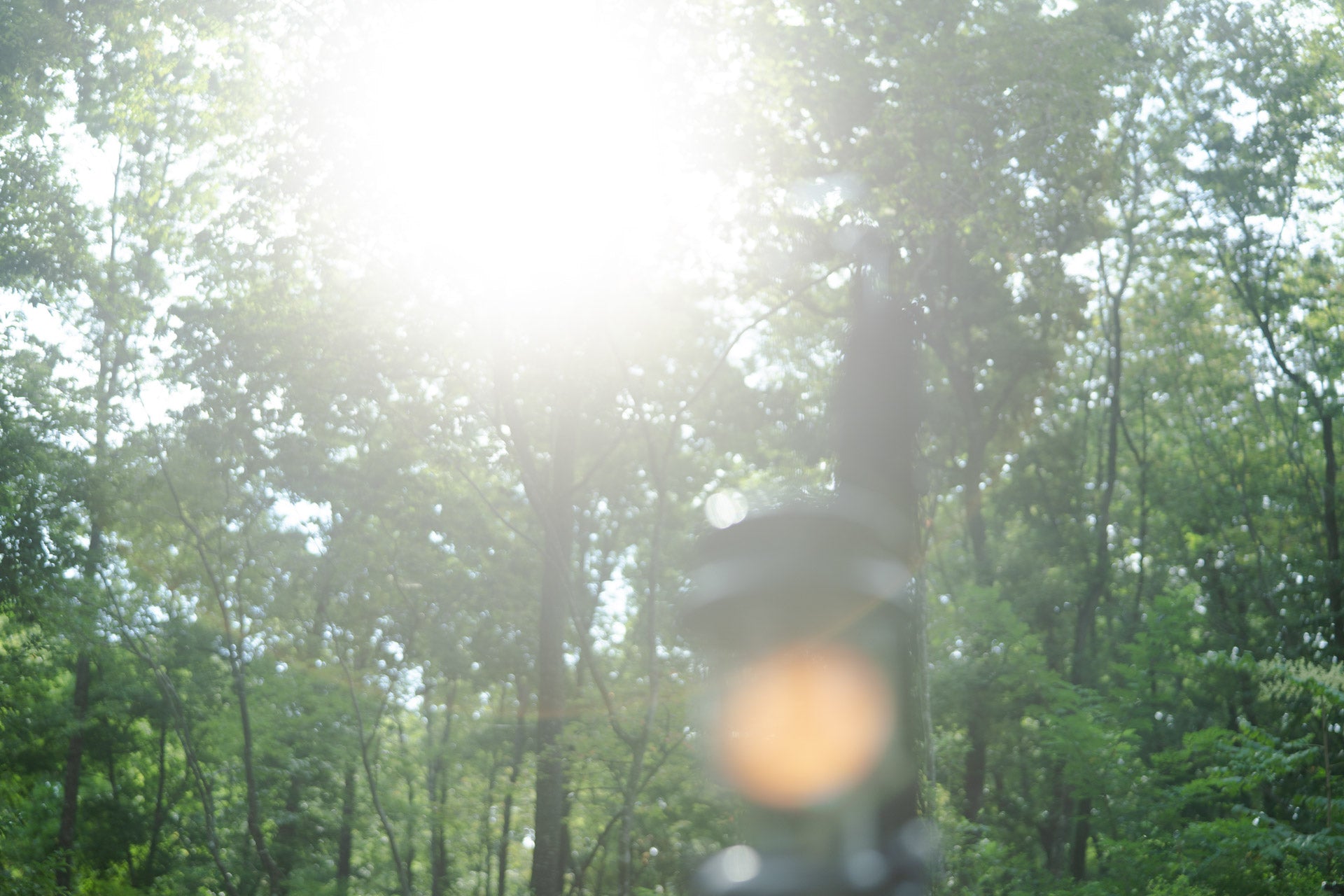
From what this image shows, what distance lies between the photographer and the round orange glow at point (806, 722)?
3498mm

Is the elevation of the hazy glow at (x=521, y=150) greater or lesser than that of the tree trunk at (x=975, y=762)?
greater

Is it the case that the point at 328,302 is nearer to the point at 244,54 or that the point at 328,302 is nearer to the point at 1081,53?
the point at 244,54

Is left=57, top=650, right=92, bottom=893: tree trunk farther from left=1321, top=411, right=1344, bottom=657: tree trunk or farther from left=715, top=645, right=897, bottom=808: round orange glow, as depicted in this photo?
left=1321, top=411, right=1344, bottom=657: tree trunk

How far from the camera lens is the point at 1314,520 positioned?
22.0 metres

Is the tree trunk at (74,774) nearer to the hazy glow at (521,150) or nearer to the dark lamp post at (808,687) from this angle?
the hazy glow at (521,150)

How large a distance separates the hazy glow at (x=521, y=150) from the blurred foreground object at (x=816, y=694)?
696 cm

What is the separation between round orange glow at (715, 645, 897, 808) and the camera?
3.50 m

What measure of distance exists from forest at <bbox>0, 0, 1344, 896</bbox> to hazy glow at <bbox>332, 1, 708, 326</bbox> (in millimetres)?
45

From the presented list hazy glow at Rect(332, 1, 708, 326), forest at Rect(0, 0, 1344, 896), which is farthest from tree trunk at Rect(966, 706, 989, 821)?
hazy glow at Rect(332, 1, 708, 326)

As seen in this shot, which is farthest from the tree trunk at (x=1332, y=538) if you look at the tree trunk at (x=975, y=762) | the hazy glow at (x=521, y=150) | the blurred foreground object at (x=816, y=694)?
the blurred foreground object at (x=816, y=694)

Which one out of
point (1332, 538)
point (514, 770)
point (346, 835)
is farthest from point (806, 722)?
point (346, 835)

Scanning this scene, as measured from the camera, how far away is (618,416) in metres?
15.2

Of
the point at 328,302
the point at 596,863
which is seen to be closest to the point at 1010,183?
the point at 328,302

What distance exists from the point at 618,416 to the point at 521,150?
18.8 ft
